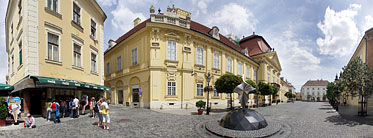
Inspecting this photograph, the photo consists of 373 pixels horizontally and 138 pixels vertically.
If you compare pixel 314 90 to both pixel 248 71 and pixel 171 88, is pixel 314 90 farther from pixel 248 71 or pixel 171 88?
pixel 171 88

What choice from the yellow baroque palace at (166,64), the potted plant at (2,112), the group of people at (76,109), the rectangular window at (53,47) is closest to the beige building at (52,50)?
the rectangular window at (53,47)

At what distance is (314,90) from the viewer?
3748 inches

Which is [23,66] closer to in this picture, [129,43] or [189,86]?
[129,43]

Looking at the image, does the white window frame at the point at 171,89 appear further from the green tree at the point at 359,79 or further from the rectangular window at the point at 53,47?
the green tree at the point at 359,79

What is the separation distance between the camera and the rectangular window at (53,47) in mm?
10724

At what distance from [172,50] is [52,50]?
11501 millimetres

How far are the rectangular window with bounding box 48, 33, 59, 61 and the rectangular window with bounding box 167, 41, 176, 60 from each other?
35.1 ft

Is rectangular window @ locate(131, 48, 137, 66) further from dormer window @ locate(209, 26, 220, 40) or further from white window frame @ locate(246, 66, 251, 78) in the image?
white window frame @ locate(246, 66, 251, 78)

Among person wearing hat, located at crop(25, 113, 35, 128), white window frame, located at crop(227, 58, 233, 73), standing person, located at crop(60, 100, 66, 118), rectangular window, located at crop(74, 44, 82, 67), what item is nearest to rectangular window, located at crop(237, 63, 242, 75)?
white window frame, located at crop(227, 58, 233, 73)

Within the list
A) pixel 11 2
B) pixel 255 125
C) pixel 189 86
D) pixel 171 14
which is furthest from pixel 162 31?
pixel 255 125

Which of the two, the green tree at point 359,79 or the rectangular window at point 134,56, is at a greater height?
the rectangular window at point 134,56

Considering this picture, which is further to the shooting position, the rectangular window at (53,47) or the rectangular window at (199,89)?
the rectangular window at (199,89)

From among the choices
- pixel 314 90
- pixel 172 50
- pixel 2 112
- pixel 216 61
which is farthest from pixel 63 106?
pixel 314 90

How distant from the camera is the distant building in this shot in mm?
92062
